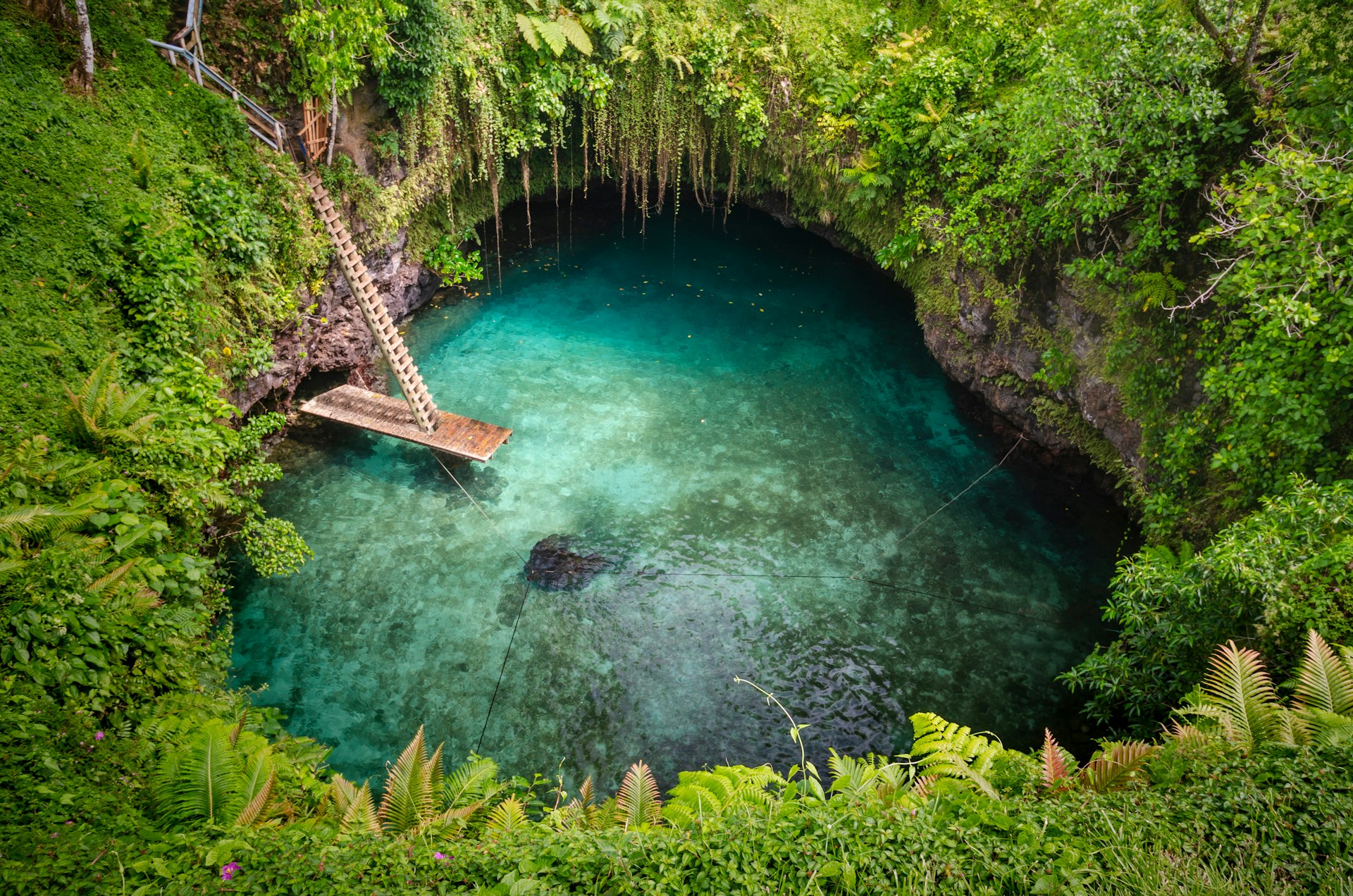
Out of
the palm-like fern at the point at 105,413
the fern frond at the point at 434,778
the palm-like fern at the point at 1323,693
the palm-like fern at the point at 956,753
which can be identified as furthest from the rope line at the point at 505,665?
the palm-like fern at the point at 1323,693

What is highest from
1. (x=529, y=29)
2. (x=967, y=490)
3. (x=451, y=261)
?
(x=529, y=29)

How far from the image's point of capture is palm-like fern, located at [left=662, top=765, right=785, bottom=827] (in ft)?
13.3

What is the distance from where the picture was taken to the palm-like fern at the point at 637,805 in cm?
460

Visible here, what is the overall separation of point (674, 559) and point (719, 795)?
4479 millimetres

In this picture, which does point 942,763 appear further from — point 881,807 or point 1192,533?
point 1192,533

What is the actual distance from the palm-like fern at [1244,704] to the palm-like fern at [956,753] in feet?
4.66

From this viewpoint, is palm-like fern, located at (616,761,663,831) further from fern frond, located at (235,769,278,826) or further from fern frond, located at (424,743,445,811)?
fern frond, located at (235,769,278,826)

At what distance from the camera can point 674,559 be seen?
8922 mm

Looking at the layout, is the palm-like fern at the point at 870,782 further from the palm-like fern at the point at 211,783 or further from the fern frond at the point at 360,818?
the palm-like fern at the point at 211,783

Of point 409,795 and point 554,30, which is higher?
point 554,30

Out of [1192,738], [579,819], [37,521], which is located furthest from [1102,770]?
[37,521]

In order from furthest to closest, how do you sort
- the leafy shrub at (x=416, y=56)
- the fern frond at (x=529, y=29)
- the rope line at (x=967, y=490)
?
the fern frond at (x=529, y=29) → the rope line at (x=967, y=490) → the leafy shrub at (x=416, y=56)

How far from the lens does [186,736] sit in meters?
4.41

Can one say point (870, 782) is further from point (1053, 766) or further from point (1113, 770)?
point (1113, 770)
